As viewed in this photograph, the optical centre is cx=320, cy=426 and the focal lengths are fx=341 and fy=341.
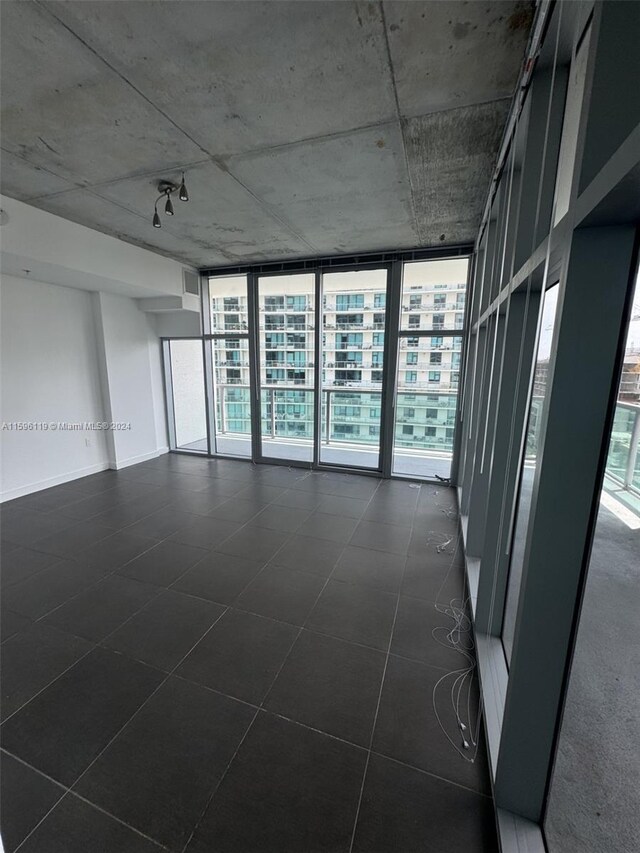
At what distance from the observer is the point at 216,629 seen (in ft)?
6.86

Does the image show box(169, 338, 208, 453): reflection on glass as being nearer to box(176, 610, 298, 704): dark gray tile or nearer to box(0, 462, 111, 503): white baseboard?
box(0, 462, 111, 503): white baseboard

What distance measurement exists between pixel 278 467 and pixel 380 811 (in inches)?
171

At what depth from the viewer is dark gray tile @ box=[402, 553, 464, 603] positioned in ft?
8.00

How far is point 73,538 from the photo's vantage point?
124 inches

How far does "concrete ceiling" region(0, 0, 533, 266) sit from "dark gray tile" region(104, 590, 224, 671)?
120 inches

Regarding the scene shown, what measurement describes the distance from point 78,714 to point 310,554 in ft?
5.61

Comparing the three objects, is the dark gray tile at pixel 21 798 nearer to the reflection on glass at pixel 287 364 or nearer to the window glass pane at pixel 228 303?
Answer: the reflection on glass at pixel 287 364

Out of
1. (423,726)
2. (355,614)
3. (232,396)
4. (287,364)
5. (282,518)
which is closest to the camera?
(423,726)

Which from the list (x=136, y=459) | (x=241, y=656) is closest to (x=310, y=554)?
(x=241, y=656)

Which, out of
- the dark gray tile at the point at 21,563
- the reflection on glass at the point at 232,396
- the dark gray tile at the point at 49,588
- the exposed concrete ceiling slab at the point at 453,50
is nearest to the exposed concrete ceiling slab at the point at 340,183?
the exposed concrete ceiling slab at the point at 453,50

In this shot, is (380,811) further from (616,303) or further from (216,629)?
(616,303)

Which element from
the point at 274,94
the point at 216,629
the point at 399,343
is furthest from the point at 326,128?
the point at 216,629

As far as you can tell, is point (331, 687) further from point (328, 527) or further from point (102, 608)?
point (328, 527)

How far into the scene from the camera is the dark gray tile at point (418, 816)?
1173 mm
